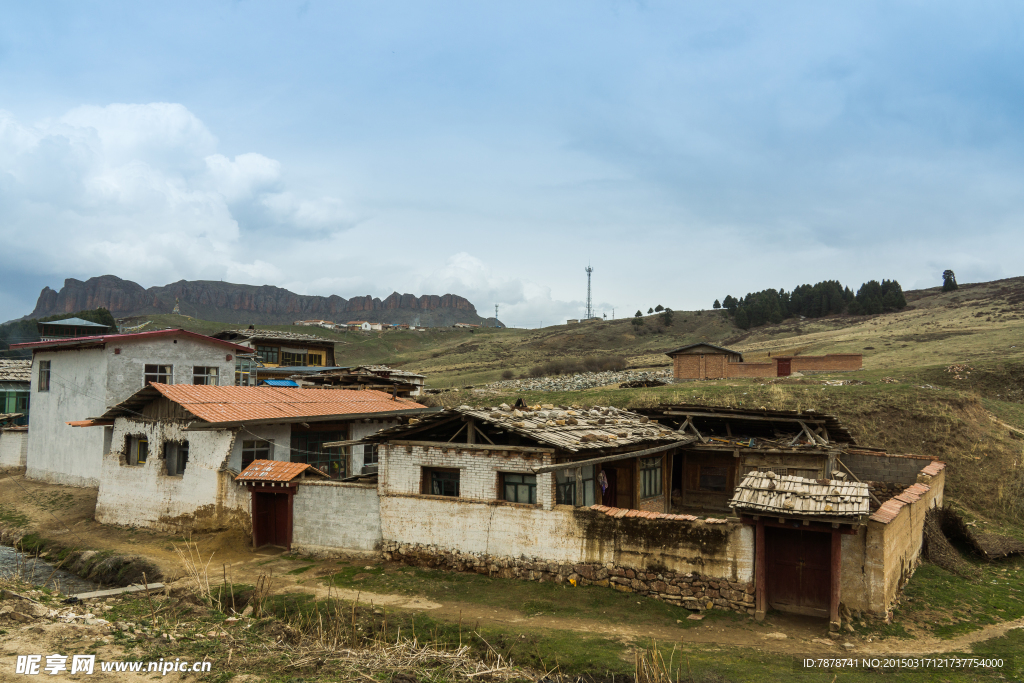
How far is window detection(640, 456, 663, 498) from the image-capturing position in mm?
20225

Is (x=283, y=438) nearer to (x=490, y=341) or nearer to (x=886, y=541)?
(x=886, y=541)

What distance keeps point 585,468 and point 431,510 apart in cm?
452

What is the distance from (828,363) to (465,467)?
146 feet

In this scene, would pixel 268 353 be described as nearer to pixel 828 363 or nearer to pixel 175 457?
pixel 175 457

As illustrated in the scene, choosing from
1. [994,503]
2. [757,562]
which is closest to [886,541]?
[757,562]

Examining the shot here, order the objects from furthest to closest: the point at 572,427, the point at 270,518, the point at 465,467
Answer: the point at 270,518, the point at 572,427, the point at 465,467

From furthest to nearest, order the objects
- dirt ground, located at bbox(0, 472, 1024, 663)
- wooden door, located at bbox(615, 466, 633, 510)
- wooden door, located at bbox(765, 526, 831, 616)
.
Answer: wooden door, located at bbox(615, 466, 633, 510)
wooden door, located at bbox(765, 526, 831, 616)
dirt ground, located at bbox(0, 472, 1024, 663)

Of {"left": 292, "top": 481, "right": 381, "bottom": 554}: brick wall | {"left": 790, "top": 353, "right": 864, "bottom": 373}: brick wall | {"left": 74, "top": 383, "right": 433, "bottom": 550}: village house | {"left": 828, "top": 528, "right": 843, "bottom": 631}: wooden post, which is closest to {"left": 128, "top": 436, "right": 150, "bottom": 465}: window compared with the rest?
{"left": 74, "top": 383, "right": 433, "bottom": 550}: village house

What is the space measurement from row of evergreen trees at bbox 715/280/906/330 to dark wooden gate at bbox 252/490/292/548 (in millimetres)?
98871

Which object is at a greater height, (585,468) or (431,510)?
(585,468)

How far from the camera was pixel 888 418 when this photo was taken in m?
30.8

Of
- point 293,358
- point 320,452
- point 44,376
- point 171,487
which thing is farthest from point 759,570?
point 293,358

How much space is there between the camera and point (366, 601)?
14781mm

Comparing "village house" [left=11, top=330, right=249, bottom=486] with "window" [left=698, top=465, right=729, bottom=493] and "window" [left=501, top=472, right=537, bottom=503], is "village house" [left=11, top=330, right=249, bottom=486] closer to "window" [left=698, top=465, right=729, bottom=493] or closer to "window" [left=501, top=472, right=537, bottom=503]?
"window" [left=501, top=472, right=537, bottom=503]
